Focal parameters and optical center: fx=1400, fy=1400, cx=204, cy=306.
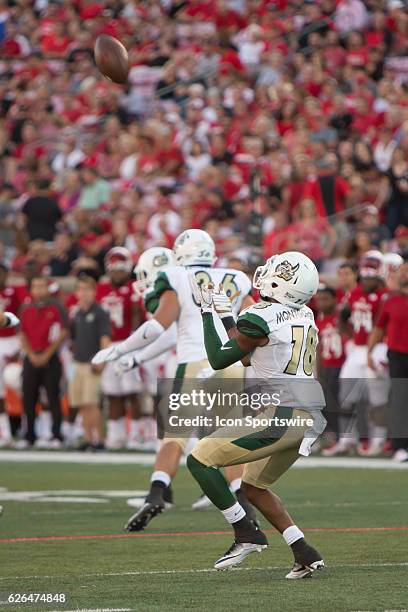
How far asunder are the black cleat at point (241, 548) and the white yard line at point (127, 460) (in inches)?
202

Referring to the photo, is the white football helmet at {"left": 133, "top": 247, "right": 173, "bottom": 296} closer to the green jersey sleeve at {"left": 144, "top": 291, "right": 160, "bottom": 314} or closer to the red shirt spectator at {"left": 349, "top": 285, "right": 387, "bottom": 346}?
the green jersey sleeve at {"left": 144, "top": 291, "right": 160, "bottom": 314}

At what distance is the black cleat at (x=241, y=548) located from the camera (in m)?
6.21

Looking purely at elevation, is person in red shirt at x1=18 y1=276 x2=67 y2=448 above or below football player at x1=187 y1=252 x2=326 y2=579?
below

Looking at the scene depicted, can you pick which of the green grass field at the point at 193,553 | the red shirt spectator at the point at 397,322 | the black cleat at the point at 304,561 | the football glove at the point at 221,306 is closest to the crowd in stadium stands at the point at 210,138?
the red shirt spectator at the point at 397,322

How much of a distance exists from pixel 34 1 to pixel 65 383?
33.4 ft

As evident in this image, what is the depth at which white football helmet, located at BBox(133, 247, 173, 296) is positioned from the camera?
382 inches

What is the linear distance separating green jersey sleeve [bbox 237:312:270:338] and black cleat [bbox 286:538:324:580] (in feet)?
2.96

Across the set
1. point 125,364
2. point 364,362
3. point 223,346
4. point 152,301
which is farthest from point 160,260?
point 223,346

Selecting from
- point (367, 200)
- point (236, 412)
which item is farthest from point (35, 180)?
point (236, 412)

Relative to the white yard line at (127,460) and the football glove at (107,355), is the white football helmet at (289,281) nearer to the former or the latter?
the football glove at (107,355)

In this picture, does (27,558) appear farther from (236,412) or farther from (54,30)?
(54,30)

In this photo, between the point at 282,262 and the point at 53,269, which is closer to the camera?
the point at 282,262

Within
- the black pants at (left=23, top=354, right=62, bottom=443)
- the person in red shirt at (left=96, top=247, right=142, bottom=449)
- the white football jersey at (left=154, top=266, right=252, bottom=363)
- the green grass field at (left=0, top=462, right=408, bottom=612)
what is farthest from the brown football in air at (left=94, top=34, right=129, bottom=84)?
the black pants at (left=23, top=354, right=62, bottom=443)

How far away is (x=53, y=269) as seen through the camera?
16453 millimetres
